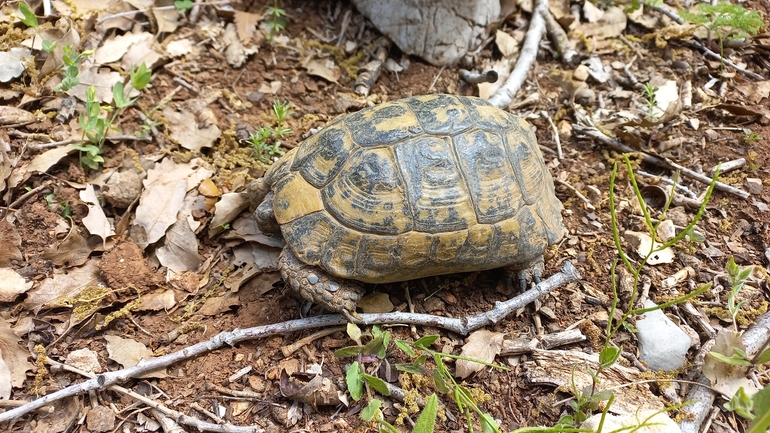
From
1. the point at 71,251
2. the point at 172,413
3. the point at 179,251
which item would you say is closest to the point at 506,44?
the point at 179,251

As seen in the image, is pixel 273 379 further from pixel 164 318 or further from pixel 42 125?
pixel 42 125

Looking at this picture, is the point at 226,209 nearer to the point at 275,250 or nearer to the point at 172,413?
the point at 275,250

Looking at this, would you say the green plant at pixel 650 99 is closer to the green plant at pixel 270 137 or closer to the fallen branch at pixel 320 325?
the fallen branch at pixel 320 325

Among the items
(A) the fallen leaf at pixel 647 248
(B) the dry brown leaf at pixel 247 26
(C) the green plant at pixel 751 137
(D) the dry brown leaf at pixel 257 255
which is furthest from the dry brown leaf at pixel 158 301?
(C) the green plant at pixel 751 137

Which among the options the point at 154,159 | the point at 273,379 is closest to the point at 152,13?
the point at 154,159

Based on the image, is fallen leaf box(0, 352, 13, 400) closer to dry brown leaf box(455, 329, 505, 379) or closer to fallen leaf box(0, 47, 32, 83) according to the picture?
fallen leaf box(0, 47, 32, 83)

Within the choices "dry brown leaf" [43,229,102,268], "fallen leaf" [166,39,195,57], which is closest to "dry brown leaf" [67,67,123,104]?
"fallen leaf" [166,39,195,57]
